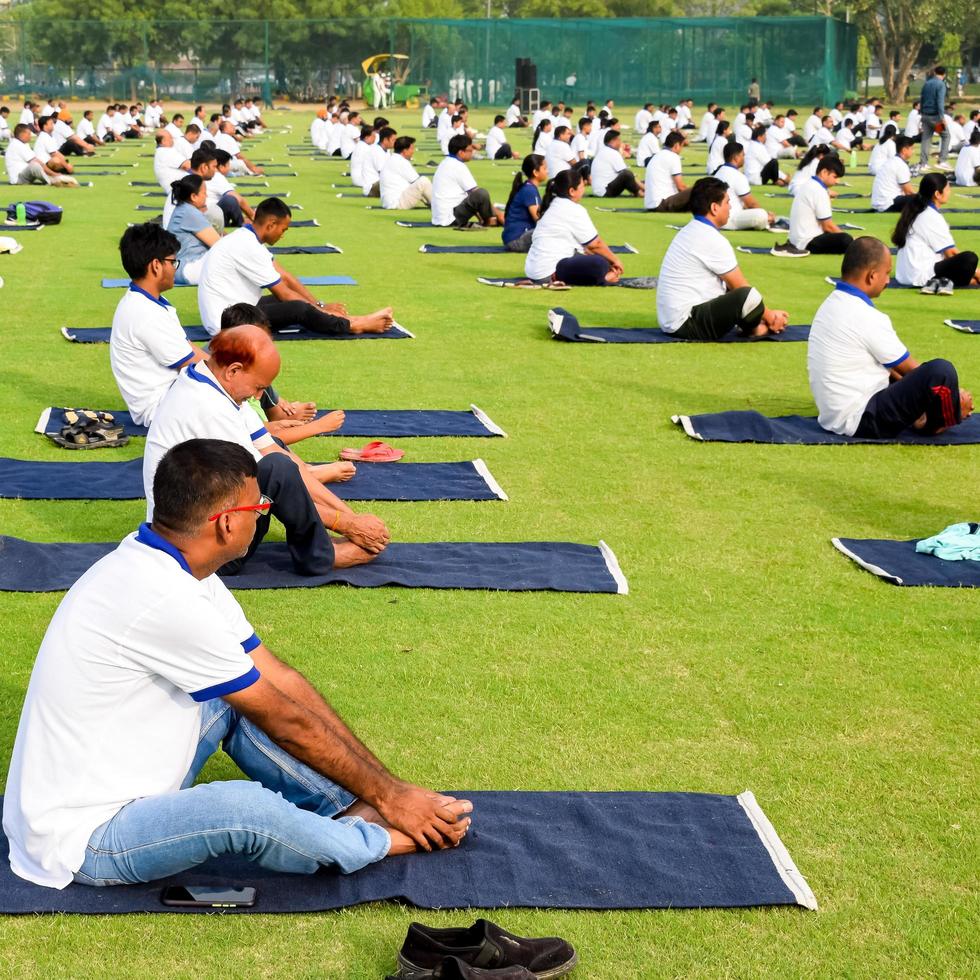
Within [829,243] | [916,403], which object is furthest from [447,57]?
[916,403]

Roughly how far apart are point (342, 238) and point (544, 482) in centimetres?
1061

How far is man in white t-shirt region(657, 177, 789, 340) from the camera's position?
10867 millimetres

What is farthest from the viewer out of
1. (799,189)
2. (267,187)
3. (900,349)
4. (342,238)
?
(267,187)

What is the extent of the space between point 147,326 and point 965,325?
7.23 m

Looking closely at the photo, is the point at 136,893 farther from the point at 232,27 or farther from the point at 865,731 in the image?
the point at 232,27

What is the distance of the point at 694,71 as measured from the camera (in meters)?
47.9

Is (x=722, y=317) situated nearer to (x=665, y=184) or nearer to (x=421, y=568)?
(x=421, y=568)

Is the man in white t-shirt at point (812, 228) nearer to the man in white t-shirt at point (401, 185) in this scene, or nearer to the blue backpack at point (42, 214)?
the man in white t-shirt at point (401, 185)

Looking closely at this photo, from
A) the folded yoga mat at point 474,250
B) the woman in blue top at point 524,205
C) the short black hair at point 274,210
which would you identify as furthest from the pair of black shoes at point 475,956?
the folded yoga mat at point 474,250

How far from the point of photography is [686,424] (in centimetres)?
863

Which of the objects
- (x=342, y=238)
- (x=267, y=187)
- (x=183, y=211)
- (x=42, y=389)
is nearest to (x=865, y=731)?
(x=42, y=389)

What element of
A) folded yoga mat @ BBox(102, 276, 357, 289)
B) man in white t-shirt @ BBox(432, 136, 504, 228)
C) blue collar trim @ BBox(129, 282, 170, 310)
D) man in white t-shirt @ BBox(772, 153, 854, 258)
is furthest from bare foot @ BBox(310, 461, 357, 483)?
man in white t-shirt @ BBox(432, 136, 504, 228)

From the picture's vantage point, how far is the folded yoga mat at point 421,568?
5.94 m

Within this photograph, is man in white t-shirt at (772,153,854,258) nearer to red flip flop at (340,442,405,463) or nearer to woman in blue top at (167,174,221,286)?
woman in blue top at (167,174,221,286)
